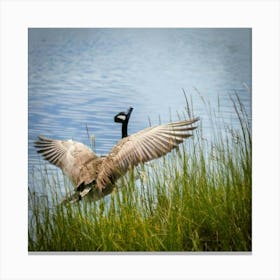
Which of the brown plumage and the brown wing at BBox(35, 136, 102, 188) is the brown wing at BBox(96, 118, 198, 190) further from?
the brown wing at BBox(35, 136, 102, 188)

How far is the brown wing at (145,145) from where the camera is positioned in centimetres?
410

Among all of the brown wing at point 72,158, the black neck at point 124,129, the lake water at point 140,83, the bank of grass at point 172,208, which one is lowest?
the bank of grass at point 172,208

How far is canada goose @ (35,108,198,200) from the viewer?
4.11 meters

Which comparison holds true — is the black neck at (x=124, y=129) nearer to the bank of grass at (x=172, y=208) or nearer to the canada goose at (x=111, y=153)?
the canada goose at (x=111, y=153)

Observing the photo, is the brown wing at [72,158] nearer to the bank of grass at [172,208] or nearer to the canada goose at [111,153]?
the canada goose at [111,153]

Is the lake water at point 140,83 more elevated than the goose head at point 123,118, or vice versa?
the lake water at point 140,83

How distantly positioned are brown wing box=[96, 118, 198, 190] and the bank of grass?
0.07m

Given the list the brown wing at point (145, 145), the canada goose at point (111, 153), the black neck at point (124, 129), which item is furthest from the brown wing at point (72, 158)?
the black neck at point (124, 129)

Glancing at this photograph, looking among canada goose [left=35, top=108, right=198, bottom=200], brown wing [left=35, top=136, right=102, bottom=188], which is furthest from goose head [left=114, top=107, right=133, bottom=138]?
brown wing [left=35, top=136, right=102, bottom=188]

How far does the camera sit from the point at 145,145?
411 cm

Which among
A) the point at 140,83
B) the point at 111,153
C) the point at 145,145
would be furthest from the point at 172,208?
the point at 140,83

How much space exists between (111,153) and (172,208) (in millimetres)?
635

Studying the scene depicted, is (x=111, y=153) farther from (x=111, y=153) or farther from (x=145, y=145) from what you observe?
(x=145, y=145)
